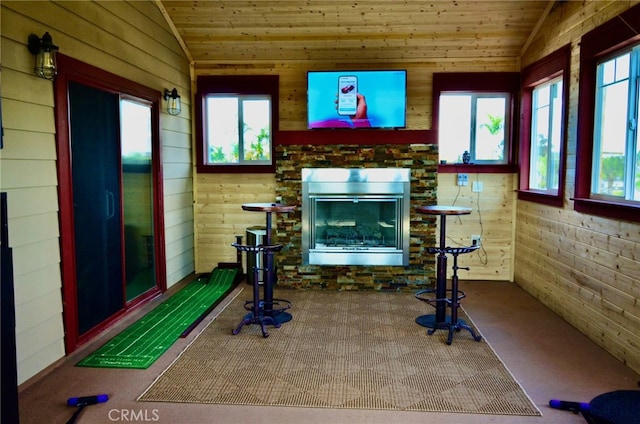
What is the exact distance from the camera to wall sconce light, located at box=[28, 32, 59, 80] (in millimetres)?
2803

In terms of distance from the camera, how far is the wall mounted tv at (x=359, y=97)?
5.04 meters

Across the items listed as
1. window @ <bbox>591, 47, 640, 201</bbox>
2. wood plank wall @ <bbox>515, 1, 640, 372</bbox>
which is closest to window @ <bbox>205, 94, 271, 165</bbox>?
wood plank wall @ <bbox>515, 1, 640, 372</bbox>

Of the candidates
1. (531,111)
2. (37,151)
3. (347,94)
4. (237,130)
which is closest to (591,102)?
(531,111)

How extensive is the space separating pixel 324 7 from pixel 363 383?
11.4ft

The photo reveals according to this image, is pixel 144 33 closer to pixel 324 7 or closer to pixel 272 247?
pixel 324 7

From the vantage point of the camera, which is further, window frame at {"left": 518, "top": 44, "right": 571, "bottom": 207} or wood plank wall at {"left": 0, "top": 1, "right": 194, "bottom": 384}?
window frame at {"left": 518, "top": 44, "right": 571, "bottom": 207}

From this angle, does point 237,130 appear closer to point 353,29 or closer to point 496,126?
point 353,29

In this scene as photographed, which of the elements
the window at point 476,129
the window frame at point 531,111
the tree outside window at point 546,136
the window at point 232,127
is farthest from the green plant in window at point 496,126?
the window at point 232,127

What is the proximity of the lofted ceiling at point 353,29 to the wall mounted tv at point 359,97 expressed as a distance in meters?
0.30

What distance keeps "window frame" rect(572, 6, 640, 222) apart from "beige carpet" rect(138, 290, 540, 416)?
1267mm

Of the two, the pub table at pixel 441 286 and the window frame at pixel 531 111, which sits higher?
the window frame at pixel 531 111

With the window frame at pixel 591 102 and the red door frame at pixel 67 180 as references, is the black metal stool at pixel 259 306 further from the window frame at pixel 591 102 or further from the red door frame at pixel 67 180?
the window frame at pixel 591 102

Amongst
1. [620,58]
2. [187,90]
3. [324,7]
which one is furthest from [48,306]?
[620,58]

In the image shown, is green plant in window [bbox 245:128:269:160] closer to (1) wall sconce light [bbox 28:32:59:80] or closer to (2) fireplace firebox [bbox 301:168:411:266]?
(2) fireplace firebox [bbox 301:168:411:266]
